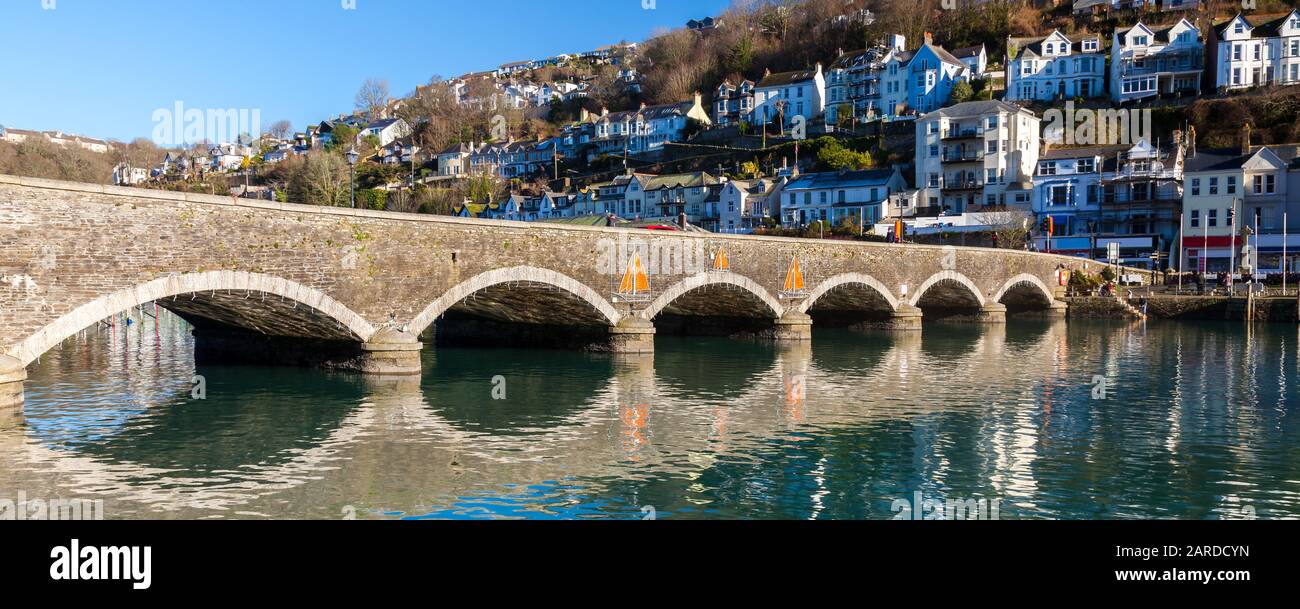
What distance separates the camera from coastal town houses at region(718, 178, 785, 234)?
9412 cm

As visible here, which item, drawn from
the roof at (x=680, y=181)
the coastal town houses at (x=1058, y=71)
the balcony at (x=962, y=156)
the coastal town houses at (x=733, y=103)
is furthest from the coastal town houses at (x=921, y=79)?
the roof at (x=680, y=181)

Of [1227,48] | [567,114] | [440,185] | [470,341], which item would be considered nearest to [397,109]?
[567,114]

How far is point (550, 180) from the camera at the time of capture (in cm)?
12600

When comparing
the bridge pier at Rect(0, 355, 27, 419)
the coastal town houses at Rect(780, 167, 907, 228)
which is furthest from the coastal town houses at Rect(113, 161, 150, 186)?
the bridge pier at Rect(0, 355, 27, 419)

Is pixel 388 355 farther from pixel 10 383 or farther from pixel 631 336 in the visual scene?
pixel 631 336

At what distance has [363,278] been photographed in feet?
87.0

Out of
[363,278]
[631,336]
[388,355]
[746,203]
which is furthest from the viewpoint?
[746,203]

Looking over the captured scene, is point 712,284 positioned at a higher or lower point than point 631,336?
higher

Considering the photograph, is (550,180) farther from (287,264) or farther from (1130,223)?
(287,264)

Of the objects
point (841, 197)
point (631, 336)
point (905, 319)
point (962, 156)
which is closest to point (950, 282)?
point (905, 319)

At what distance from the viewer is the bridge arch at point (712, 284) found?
3616 cm

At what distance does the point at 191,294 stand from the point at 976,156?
242 feet

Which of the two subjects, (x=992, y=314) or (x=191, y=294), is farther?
(x=992, y=314)
